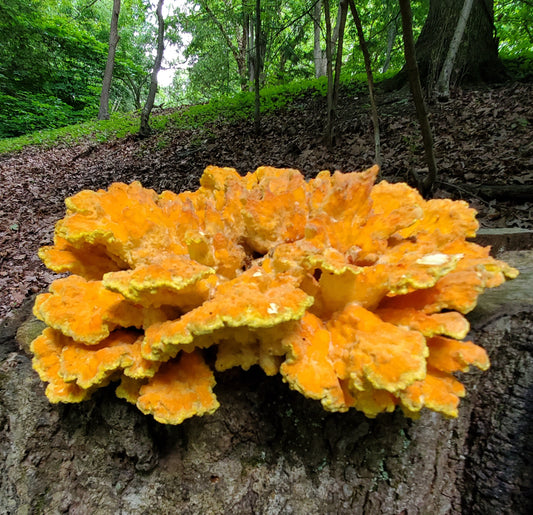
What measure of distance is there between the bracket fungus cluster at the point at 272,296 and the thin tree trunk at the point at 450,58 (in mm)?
6644

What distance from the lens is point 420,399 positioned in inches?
44.2

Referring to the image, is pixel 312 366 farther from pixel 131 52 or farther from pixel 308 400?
pixel 131 52

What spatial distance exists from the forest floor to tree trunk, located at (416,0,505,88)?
1.79ft

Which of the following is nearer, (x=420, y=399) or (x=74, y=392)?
(x=420, y=399)

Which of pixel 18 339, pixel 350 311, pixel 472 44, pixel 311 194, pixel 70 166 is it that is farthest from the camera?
pixel 70 166

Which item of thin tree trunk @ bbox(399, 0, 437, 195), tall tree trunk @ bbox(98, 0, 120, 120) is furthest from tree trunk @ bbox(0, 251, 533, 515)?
tall tree trunk @ bbox(98, 0, 120, 120)

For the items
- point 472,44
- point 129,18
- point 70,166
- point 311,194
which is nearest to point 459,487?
point 311,194

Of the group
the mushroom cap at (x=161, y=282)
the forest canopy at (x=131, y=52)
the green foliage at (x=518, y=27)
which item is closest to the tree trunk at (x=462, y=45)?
the green foliage at (x=518, y=27)

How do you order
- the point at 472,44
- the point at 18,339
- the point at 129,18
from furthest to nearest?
1. the point at 129,18
2. the point at 472,44
3. the point at 18,339

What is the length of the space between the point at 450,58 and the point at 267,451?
317 inches

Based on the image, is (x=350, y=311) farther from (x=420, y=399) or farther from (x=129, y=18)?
(x=129, y=18)

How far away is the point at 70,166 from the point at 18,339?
9906 mm

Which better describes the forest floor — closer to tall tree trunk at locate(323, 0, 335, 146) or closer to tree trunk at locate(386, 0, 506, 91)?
tall tree trunk at locate(323, 0, 335, 146)

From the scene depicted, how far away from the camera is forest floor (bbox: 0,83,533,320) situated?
441 cm
